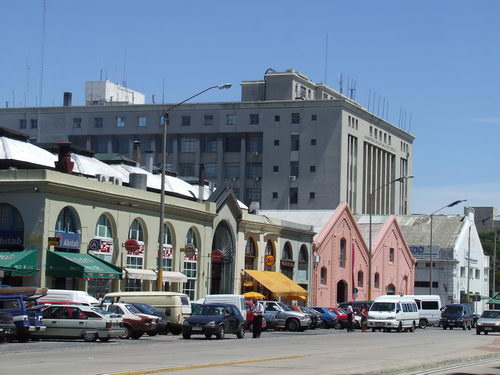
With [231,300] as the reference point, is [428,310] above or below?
below

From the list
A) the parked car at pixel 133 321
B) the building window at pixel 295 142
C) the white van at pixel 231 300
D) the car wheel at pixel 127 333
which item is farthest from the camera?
the building window at pixel 295 142

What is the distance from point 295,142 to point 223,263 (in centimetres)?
6285

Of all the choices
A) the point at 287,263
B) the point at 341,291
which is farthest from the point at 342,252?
the point at 287,263

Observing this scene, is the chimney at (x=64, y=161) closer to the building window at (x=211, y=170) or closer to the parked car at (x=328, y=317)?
the parked car at (x=328, y=317)

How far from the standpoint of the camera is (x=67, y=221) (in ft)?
169

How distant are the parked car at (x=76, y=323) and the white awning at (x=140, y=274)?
15613mm

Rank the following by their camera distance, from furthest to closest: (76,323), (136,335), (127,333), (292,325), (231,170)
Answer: (231,170) → (292,325) → (136,335) → (127,333) → (76,323)

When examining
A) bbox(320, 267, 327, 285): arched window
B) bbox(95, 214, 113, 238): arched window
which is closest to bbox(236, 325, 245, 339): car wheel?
bbox(95, 214, 113, 238): arched window

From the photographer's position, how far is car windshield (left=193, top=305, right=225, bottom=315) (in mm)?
43969

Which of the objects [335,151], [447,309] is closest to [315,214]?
[447,309]

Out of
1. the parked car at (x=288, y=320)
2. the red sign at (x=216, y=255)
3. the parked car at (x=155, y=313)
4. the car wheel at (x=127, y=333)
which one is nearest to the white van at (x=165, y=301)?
the parked car at (x=155, y=313)

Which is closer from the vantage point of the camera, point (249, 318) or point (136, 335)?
point (136, 335)

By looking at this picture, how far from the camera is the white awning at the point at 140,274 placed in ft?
180

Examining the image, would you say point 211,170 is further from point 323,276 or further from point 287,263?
point 287,263
